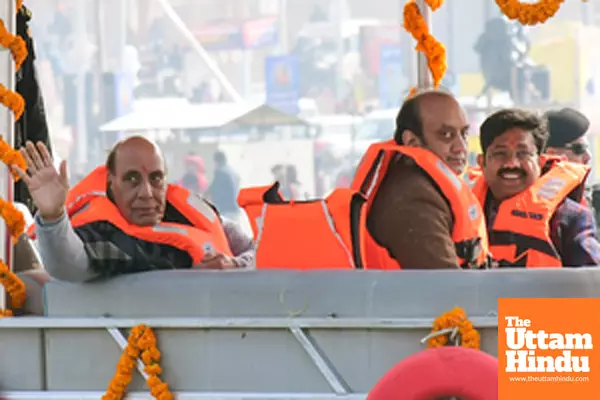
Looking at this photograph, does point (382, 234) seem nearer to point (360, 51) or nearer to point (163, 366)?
point (163, 366)

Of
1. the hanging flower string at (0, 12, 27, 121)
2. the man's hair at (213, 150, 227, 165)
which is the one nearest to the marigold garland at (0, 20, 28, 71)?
the hanging flower string at (0, 12, 27, 121)

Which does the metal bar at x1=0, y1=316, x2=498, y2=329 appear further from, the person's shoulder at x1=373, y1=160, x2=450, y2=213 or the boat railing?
the person's shoulder at x1=373, y1=160, x2=450, y2=213

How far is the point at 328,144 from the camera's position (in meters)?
10.5

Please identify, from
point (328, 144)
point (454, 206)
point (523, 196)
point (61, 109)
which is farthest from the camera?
point (328, 144)

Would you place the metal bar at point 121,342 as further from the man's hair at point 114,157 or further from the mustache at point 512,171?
the mustache at point 512,171

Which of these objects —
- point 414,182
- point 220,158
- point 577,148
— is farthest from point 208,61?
point 414,182

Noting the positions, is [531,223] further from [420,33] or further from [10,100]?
[10,100]

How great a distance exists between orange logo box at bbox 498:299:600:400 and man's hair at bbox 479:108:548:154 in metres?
1.15

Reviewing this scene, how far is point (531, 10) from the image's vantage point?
3.70m

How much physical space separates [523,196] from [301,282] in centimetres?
115

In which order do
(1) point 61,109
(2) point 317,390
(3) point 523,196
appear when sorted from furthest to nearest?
(1) point 61,109 < (3) point 523,196 < (2) point 317,390

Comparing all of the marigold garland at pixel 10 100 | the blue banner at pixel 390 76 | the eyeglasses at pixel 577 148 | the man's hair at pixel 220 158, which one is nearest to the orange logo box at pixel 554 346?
the marigold garland at pixel 10 100

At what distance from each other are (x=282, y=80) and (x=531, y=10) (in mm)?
6838

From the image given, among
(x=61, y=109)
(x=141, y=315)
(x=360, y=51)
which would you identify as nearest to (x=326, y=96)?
(x=360, y=51)
